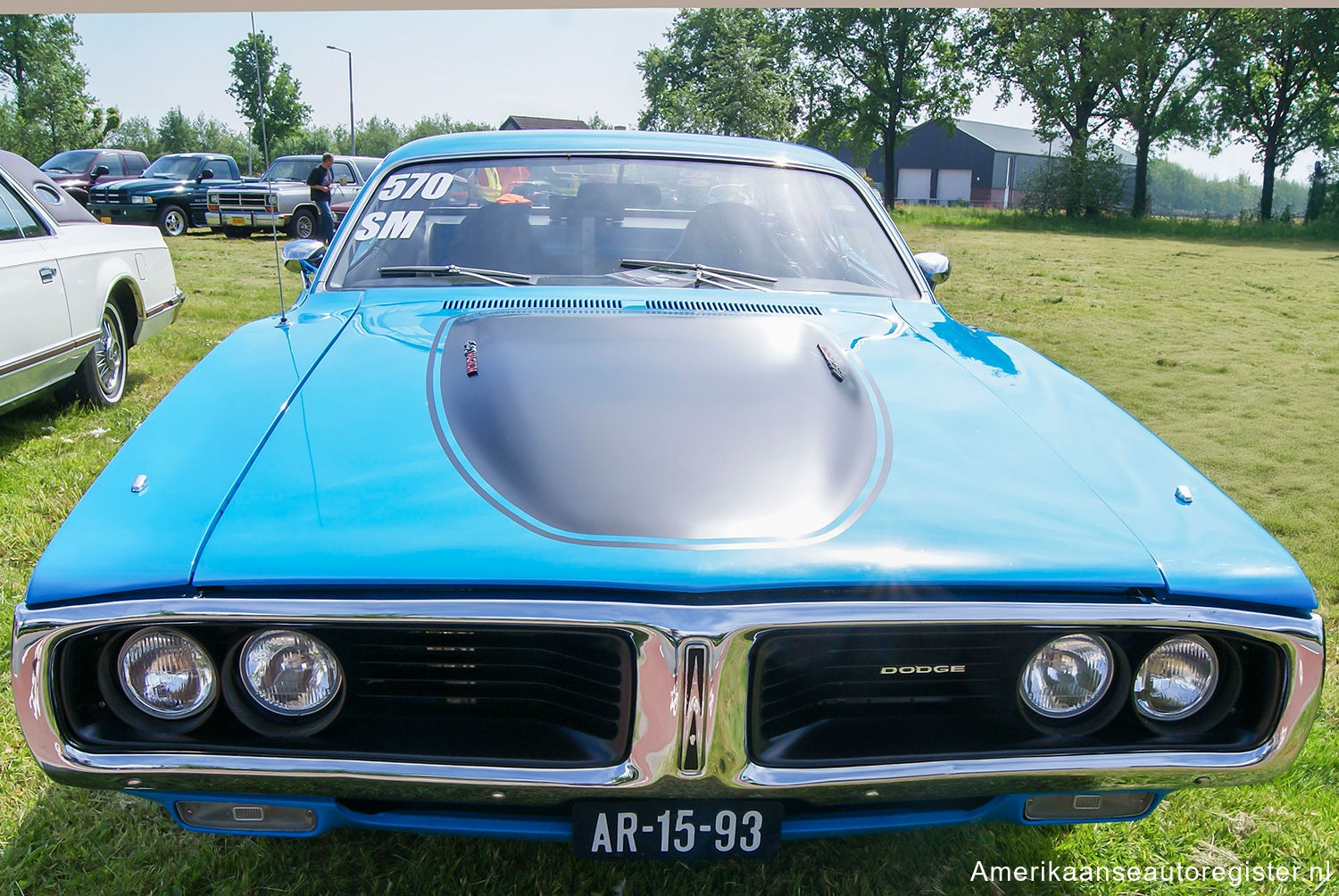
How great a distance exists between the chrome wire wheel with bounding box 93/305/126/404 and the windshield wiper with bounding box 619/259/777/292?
12.7 ft

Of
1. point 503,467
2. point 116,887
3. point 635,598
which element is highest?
point 503,467

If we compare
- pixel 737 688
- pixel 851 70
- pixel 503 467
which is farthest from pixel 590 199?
pixel 851 70

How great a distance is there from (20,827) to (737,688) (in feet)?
5.51

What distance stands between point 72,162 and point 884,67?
99.0 ft

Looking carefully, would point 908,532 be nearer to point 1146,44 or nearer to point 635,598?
point 635,598

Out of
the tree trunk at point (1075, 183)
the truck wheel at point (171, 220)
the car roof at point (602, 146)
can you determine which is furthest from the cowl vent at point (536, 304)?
the tree trunk at point (1075, 183)

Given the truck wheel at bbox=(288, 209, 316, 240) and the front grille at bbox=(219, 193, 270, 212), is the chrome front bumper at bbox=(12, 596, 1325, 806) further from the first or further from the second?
the front grille at bbox=(219, 193, 270, 212)

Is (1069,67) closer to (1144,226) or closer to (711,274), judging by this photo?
(1144,226)

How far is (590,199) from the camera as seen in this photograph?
2.71 meters

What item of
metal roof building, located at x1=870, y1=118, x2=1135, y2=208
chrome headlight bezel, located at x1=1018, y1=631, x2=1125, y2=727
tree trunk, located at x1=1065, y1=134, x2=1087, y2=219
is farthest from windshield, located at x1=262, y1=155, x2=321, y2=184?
metal roof building, located at x1=870, y1=118, x2=1135, y2=208

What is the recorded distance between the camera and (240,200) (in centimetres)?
1577

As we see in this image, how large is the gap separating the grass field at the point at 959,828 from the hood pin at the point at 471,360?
96cm

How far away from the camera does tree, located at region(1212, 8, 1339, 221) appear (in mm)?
31109

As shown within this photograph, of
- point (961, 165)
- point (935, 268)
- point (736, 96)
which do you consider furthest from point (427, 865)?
point (961, 165)
